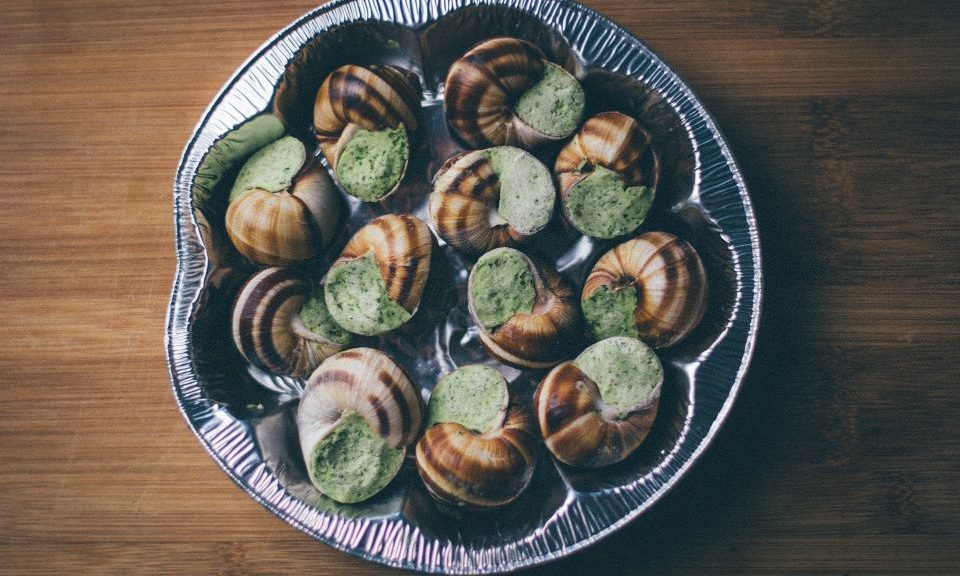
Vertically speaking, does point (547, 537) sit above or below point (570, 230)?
below

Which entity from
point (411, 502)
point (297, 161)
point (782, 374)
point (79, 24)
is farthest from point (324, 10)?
point (782, 374)

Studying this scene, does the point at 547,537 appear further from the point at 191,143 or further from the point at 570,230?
the point at 191,143

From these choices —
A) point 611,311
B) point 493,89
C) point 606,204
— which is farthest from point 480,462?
point 493,89

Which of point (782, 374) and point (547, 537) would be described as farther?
point (782, 374)

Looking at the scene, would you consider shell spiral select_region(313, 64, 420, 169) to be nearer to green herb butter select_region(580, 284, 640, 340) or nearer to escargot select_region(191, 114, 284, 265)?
escargot select_region(191, 114, 284, 265)

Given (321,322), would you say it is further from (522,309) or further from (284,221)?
(522,309)

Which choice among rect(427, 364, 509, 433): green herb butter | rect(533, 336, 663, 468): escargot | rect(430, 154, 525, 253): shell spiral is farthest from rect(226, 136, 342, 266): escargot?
rect(533, 336, 663, 468): escargot
